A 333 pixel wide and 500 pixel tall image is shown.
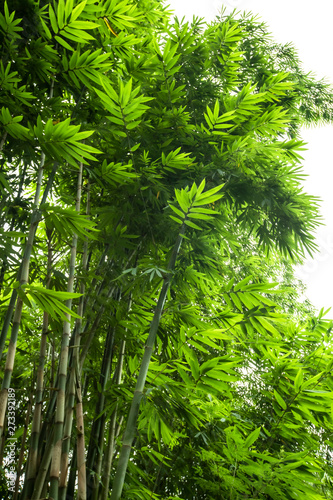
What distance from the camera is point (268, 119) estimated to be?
1.89m

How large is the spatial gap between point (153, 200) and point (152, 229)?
164 mm

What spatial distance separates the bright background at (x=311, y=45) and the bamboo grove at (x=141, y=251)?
37cm

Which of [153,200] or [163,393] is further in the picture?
[153,200]

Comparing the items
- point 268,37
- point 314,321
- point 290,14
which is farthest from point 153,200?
point 290,14

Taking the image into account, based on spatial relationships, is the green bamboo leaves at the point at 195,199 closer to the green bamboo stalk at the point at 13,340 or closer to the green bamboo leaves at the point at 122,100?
the green bamboo leaves at the point at 122,100

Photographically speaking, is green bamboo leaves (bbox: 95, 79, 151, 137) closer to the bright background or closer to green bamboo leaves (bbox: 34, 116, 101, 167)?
green bamboo leaves (bbox: 34, 116, 101, 167)

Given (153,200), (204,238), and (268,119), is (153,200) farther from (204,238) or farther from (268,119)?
(268,119)

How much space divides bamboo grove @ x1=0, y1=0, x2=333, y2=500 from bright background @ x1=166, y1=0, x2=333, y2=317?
1.21ft

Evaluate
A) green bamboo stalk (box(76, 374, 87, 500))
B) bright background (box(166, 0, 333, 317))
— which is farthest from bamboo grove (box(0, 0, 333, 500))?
bright background (box(166, 0, 333, 317))

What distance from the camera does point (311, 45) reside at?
20.4 feet

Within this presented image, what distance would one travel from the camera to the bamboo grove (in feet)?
4.42

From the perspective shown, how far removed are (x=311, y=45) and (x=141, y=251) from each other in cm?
590

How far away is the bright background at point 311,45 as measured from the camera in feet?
8.81

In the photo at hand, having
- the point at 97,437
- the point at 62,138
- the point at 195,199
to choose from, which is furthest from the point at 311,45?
the point at 97,437
